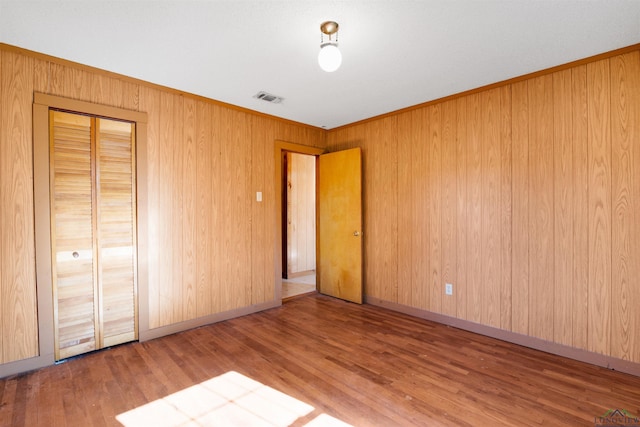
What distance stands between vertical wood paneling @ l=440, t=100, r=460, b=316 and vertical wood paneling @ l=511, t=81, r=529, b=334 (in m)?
0.57

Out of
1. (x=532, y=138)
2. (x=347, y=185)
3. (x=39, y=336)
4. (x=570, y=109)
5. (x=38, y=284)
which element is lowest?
(x=39, y=336)

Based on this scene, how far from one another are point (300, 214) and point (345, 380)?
4146 millimetres

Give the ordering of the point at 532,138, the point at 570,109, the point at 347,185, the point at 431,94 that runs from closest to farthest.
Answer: the point at 570,109
the point at 532,138
the point at 431,94
the point at 347,185

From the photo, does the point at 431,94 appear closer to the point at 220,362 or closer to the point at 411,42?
the point at 411,42

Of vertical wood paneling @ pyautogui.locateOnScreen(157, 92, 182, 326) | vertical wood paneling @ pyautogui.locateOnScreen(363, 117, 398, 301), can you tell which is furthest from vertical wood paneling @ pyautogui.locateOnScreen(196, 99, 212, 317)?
vertical wood paneling @ pyautogui.locateOnScreen(363, 117, 398, 301)

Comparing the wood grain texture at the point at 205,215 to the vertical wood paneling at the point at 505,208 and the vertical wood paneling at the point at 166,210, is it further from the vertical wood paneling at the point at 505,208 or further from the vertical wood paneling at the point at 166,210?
the vertical wood paneling at the point at 505,208

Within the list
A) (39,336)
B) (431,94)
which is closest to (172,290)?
(39,336)

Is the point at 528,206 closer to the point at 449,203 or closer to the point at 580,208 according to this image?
the point at 580,208

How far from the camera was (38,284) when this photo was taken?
2.41 m

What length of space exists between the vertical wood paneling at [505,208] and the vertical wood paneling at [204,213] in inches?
125

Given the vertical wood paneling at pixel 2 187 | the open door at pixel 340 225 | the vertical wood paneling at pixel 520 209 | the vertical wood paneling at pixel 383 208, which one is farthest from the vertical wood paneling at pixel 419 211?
the vertical wood paneling at pixel 2 187

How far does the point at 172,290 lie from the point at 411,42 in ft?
10.7

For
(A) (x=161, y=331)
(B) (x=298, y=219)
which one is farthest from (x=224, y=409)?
(B) (x=298, y=219)

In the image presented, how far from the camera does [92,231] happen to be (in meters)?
2.71
